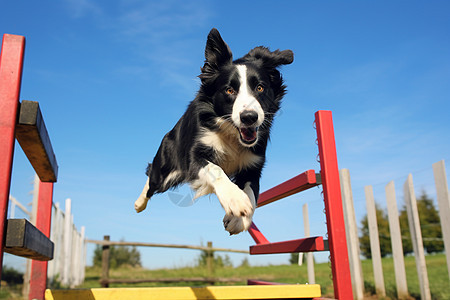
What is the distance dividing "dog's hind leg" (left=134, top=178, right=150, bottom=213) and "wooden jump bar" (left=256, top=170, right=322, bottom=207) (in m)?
1.26

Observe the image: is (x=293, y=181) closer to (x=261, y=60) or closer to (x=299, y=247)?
(x=299, y=247)

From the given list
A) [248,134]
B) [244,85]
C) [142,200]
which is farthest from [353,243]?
[244,85]

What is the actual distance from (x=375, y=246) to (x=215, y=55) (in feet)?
14.1

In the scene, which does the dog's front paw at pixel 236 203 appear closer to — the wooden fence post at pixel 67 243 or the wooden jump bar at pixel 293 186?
the wooden jump bar at pixel 293 186

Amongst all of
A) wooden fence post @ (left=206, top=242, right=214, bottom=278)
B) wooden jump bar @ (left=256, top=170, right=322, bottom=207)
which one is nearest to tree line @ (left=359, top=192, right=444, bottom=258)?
wooden fence post @ (left=206, top=242, right=214, bottom=278)

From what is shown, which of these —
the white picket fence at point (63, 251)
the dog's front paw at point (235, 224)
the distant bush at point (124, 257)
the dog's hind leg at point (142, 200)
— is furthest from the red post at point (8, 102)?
the distant bush at point (124, 257)

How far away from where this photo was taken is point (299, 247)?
2676 millimetres

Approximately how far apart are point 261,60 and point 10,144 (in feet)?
6.38

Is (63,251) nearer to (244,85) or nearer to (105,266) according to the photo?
(105,266)

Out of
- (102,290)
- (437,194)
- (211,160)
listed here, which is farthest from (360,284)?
(102,290)

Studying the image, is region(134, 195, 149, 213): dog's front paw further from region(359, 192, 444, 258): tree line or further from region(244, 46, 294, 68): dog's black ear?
region(359, 192, 444, 258): tree line

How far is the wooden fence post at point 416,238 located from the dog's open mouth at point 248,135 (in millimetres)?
3308

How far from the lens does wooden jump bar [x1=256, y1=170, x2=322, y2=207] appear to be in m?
2.54

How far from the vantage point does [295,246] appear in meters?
2.75
